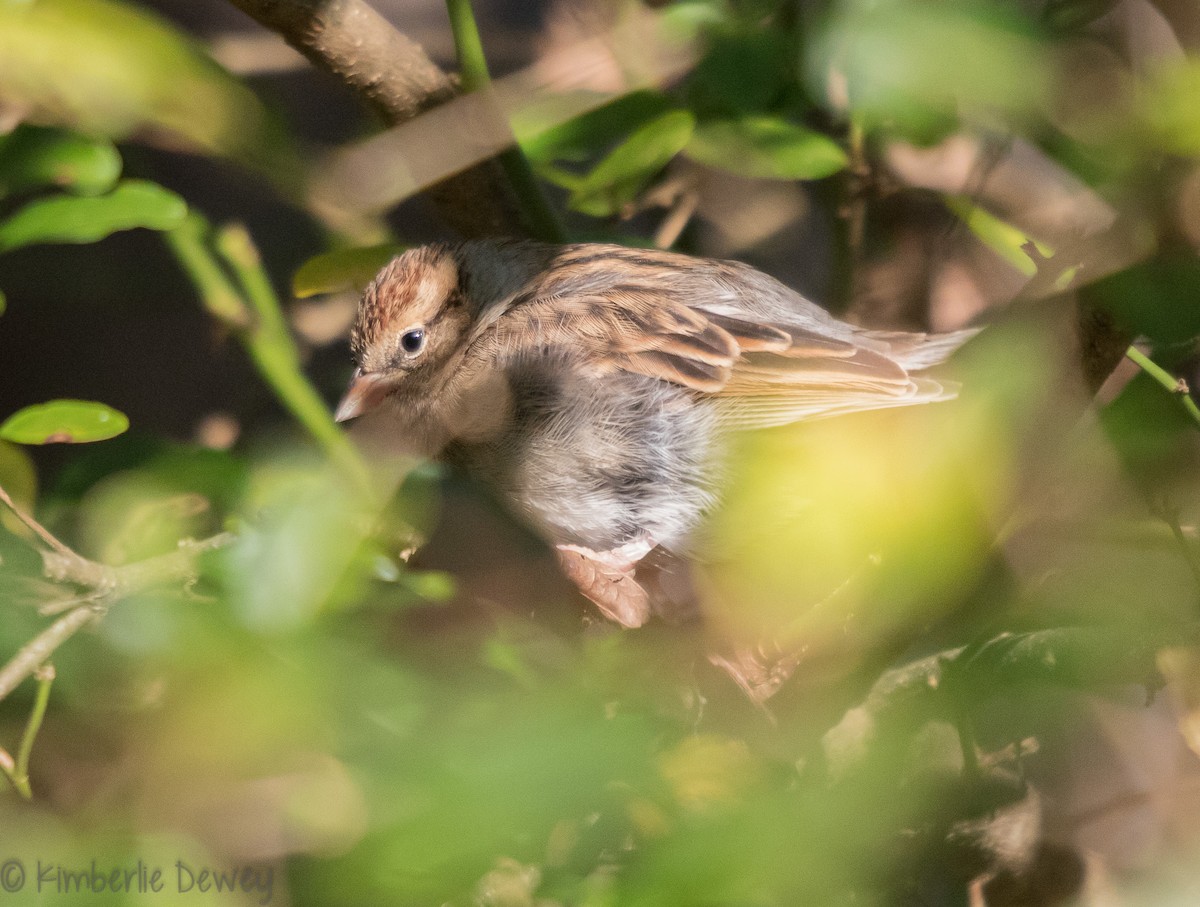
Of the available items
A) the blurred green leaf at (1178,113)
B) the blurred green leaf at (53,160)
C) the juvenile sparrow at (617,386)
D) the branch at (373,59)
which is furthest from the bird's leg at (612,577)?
the blurred green leaf at (1178,113)

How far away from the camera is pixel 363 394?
221 cm

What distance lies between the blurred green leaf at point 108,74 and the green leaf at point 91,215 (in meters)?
0.11

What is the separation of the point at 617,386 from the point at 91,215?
960 mm

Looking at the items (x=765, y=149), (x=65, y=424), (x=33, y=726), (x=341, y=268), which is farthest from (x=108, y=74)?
(x=765, y=149)

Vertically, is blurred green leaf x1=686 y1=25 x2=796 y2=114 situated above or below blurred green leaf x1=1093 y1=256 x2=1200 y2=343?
below

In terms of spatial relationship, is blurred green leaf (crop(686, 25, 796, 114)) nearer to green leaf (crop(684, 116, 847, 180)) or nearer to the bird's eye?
green leaf (crop(684, 116, 847, 180))

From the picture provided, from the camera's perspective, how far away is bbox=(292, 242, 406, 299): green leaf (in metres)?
2.07

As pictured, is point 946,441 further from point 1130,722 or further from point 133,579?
point 1130,722

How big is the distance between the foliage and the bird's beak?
3.3 inches

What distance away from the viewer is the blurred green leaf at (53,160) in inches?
63.2

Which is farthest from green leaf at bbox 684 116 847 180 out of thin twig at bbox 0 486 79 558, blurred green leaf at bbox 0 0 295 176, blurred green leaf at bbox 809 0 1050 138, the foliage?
thin twig at bbox 0 486 79 558

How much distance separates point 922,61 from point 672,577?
116 centimetres

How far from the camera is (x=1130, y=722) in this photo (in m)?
2.49

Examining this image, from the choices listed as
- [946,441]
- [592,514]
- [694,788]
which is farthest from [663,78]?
[694,788]
